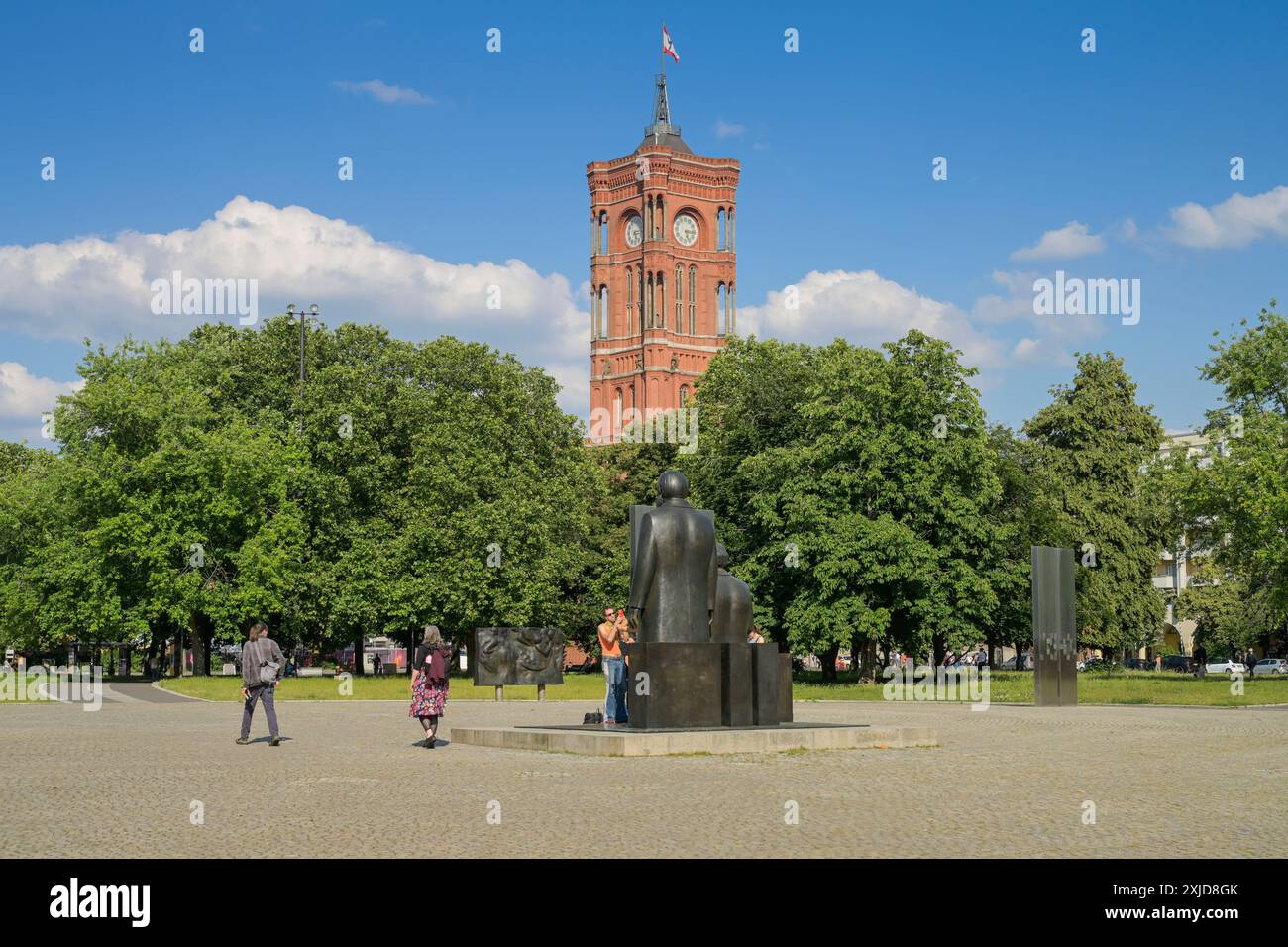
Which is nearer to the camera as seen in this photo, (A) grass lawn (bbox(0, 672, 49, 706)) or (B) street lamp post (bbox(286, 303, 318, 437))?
(A) grass lawn (bbox(0, 672, 49, 706))

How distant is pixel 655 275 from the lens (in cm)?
12825

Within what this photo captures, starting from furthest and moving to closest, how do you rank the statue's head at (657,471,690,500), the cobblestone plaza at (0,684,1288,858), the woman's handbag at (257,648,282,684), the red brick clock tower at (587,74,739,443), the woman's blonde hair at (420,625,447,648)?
1. the red brick clock tower at (587,74,739,443)
2. the woman's handbag at (257,648,282,684)
3. the woman's blonde hair at (420,625,447,648)
4. the statue's head at (657,471,690,500)
5. the cobblestone plaza at (0,684,1288,858)

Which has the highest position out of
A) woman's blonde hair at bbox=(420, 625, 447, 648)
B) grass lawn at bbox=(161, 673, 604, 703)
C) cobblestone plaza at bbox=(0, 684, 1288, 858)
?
woman's blonde hair at bbox=(420, 625, 447, 648)

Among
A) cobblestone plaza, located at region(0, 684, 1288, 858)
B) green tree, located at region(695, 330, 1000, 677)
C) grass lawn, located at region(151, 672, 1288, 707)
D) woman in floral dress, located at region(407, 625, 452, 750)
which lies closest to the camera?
cobblestone plaza, located at region(0, 684, 1288, 858)

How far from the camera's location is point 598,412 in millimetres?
128875

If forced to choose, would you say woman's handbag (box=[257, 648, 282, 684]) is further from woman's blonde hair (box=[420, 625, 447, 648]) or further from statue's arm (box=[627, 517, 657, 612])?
statue's arm (box=[627, 517, 657, 612])

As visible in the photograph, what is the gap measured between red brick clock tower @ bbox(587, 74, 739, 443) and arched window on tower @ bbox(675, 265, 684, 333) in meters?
0.09

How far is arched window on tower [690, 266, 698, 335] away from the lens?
130 metres

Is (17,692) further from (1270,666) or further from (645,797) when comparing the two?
(1270,666)

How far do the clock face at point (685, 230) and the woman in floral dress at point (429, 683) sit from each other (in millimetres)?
112624

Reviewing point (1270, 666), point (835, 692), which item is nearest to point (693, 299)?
point (1270, 666)

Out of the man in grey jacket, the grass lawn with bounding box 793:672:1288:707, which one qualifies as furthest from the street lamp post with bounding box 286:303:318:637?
the man in grey jacket

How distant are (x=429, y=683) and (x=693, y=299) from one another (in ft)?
366
